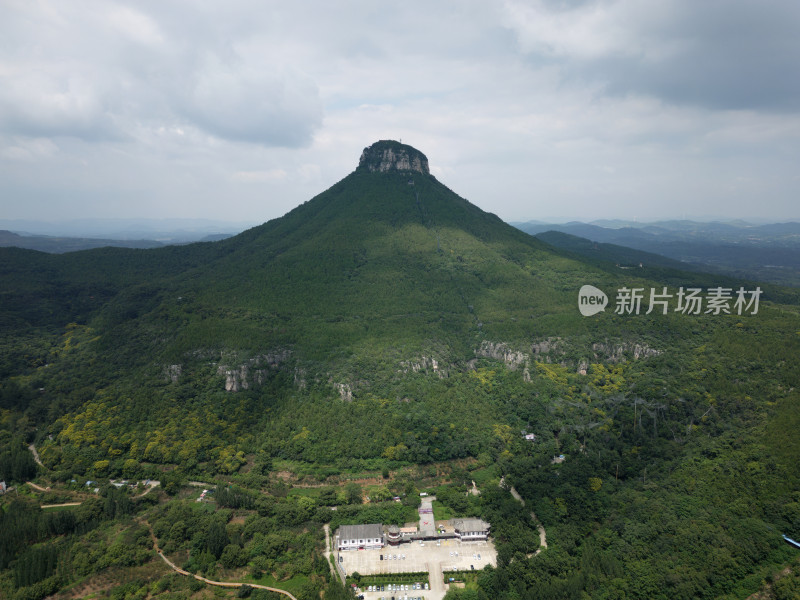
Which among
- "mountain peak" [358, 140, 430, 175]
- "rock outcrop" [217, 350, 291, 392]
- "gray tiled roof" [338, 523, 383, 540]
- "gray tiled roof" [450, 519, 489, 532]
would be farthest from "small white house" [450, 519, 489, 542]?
"mountain peak" [358, 140, 430, 175]

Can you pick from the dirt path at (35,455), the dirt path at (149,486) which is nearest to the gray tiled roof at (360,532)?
the dirt path at (149,486)

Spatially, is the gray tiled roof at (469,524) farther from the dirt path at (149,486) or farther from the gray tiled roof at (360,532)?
the dirt path at (149,486)

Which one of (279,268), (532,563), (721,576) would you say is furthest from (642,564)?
(279,268)

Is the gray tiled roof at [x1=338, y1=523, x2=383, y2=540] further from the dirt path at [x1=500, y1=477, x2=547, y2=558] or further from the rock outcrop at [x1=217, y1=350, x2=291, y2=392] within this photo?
the rock outcrop at [x1=217, y1=350, x2=291, y2=392]

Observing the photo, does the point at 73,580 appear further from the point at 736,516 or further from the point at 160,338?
the point at 736,516

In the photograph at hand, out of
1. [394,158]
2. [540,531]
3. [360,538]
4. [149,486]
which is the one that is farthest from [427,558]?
[394,158]
